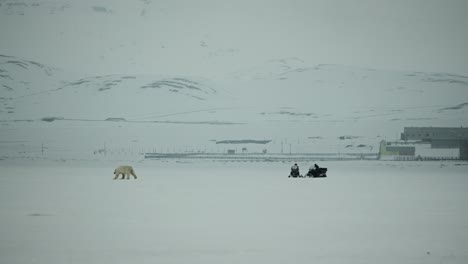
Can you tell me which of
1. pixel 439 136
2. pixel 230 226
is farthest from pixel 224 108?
pixel 230 226

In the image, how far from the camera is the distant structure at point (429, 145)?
68188mm

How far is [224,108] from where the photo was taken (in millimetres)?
116562

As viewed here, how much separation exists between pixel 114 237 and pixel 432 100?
111162 millimetres

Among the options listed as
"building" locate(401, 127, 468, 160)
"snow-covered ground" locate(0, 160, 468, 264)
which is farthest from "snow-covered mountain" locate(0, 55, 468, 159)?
"snow-covered ground" locate(0, 160, 468, 264)

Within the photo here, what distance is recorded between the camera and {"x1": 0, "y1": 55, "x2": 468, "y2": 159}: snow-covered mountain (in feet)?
282

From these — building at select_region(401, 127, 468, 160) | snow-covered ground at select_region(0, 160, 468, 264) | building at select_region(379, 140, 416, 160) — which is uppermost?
building at select_region(401, 127, 468, 160)

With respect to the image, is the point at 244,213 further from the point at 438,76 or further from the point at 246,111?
the point at 438,76

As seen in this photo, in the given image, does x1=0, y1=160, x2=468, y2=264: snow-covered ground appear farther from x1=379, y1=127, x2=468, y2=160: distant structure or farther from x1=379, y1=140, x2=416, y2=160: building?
x1=379, y1=127, x2=468, y2=160: distant structure

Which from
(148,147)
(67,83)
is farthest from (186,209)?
(67,83)

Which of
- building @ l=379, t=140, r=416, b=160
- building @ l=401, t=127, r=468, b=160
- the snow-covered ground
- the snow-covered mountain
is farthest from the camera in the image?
the snow-covered mountain

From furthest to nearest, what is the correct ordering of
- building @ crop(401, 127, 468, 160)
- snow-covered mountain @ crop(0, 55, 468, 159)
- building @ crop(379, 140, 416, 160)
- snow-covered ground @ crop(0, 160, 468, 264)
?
snow-covered mountain @ crop(0, 55, 468, 159) → building @ crop(401, 127, 468, 160) → building @ crop(379, 140, 416, 160) → snow-covered ground @ crop(0, 160, 468, 264)

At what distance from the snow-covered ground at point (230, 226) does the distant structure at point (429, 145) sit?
1842 inches

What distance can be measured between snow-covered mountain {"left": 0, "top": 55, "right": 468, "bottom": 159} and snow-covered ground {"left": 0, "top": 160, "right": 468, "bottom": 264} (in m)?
53.7

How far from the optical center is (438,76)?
5266 inches
